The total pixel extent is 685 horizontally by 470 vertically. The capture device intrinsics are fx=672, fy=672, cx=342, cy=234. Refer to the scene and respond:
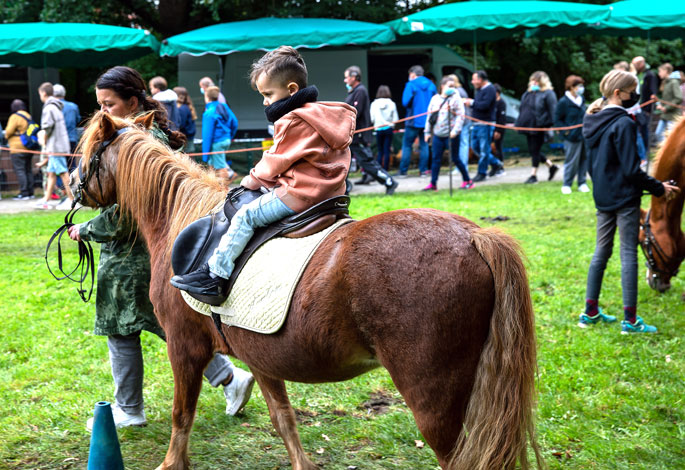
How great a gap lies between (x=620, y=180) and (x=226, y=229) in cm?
357

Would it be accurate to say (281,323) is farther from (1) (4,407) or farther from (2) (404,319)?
(1) (4,407)

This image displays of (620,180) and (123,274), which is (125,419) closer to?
(123,274)

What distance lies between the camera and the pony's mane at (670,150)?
5.87 meters

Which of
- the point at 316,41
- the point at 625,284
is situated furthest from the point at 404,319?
the point at 316,41

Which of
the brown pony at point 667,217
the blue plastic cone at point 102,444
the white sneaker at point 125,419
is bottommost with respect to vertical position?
the white sneaker at point 125,419

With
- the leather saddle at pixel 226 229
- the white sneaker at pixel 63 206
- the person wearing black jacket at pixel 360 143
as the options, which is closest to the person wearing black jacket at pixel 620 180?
the leather saddle at pixel 226 229

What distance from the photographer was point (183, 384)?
11.7ft

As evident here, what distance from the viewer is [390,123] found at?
13297mm

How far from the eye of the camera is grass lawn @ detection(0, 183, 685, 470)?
3861mm

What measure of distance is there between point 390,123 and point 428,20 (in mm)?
3525

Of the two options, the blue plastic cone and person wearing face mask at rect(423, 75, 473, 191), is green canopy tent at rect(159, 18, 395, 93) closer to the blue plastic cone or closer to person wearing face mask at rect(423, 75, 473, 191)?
person wearing face mask at rect(423, 75, 473, 191)

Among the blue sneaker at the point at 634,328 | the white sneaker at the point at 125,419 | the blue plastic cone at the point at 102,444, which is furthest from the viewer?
the blue sneaker at the point at 634,328

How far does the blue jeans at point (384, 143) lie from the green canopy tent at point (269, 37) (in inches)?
100

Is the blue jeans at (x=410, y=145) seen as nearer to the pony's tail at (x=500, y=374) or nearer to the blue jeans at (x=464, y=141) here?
the blue jeans at (x=464, y=141)
